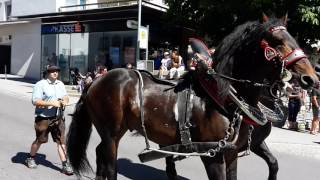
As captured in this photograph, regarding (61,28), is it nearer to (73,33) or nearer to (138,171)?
(73,33)

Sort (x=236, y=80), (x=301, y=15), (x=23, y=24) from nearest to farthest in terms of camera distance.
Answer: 1. (x=236, y=80)
2. (x=301, y=15)
3. (x=23, y=24)

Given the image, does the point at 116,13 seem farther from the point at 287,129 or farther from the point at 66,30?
the point at 287,129

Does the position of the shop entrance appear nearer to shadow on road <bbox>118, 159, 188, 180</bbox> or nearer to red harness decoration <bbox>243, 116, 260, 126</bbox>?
shadow on road <bbox>118, 159, 188, 180</bbox>

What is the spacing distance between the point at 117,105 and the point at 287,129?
8.72 m

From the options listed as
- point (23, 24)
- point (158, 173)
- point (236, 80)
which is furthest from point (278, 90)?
point (23, 24)

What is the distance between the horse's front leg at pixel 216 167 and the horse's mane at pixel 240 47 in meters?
0.63

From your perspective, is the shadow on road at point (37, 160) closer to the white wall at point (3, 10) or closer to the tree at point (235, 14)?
the tree at point (235, 14)

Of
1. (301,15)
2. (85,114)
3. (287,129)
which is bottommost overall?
(287,129)

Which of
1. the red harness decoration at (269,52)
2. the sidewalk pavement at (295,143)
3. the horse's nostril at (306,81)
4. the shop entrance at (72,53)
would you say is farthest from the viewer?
the shop entrance at (72,53)

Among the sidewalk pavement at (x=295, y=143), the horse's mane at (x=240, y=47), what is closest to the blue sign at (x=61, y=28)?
the sidewalk pavement at (x=295, y=143)

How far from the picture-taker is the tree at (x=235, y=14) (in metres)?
13.9

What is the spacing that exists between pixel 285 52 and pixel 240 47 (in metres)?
0.48

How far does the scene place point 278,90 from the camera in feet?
14.6

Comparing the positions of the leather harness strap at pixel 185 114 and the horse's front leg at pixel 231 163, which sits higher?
the leather harness strap at pixel 185 114
